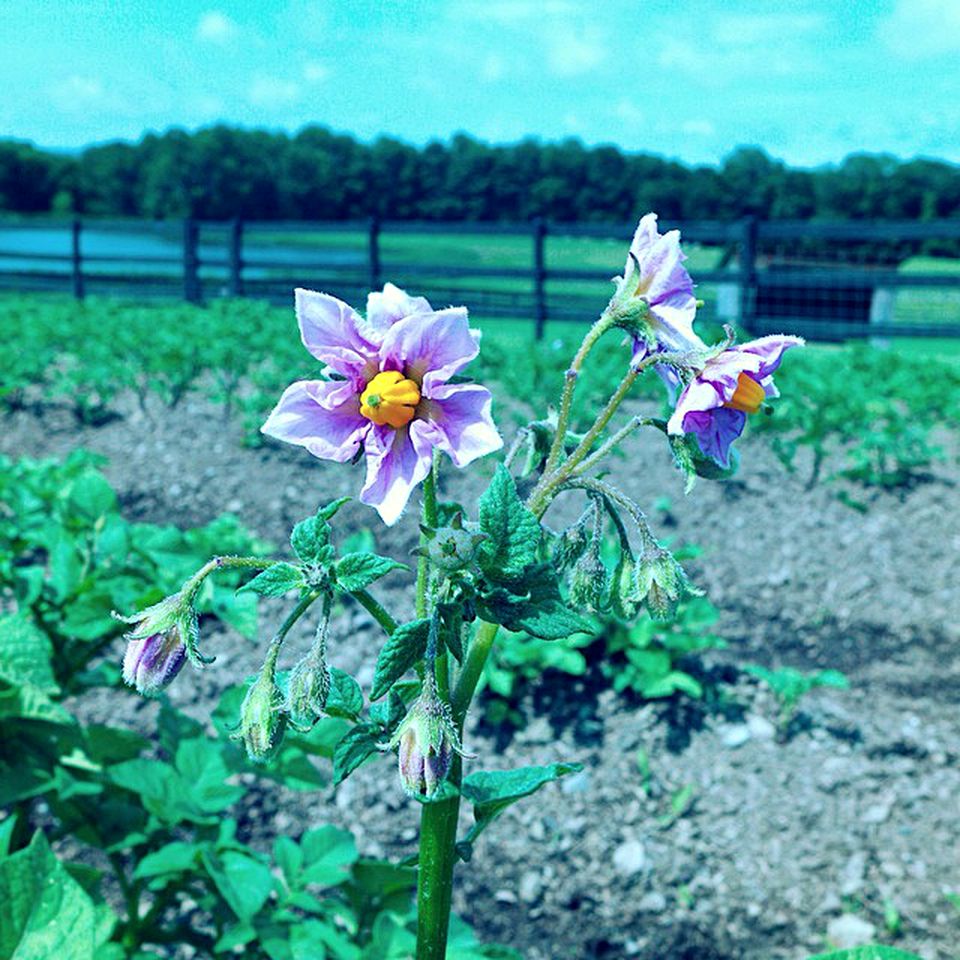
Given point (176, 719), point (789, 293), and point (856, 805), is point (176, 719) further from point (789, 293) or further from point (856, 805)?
point (789, 293)

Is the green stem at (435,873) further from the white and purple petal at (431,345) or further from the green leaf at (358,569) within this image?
the white and purple petal at (431,345)

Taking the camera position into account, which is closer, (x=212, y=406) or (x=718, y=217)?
(x=212, y=406)

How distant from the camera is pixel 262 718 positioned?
1070 millimetres

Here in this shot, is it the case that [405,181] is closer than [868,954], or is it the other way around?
[868,954]

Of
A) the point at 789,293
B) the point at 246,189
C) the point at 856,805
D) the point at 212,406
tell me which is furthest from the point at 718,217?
the point at 856,805

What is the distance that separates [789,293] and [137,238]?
11.9 meters

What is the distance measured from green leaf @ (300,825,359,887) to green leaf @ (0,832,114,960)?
57 cm

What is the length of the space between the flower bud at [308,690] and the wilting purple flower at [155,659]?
119 millimetres

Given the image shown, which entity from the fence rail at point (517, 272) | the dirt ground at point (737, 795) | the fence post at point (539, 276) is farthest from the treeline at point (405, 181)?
the dirt ground at point (737, 795)

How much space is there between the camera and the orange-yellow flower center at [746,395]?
1011 millimetres

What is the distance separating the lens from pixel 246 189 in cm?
4303

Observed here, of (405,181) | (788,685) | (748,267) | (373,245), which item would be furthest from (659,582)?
(405,181)

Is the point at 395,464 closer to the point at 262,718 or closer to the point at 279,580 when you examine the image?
the point at 279,580

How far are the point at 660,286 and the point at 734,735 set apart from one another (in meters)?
→ 2.30
